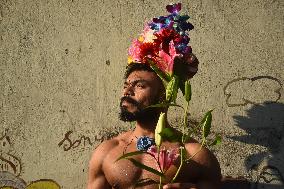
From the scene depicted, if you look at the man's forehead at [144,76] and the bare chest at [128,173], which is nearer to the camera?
the bare chest at [128,173]

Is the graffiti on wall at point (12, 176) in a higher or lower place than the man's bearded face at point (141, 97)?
lower

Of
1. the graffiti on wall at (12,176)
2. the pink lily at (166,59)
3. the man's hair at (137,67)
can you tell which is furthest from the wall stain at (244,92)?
the graffiti on wall at (12,176)

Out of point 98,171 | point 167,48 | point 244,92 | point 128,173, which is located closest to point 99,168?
point 98,171

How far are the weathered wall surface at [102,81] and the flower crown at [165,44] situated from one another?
0.73m

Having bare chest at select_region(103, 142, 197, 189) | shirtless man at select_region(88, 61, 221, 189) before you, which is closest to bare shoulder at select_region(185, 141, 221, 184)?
shirtless man at select_region(88, 61, 221, 189)

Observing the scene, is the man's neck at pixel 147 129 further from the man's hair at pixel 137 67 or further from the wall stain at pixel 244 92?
the wall stain at pixel 244 92

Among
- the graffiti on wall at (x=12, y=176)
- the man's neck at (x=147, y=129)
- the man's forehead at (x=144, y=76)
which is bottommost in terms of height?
the graffiti on wall at (x=12, y=176)

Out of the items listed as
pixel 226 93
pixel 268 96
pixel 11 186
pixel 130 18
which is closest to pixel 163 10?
pixel 130 18

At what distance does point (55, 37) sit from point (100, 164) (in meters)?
1.16

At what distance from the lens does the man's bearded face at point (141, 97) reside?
2795 mm

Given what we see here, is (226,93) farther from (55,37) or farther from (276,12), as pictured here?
(55,37)

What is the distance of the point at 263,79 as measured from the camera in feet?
11.1

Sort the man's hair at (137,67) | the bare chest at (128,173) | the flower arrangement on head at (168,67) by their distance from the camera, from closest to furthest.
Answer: the flower arrangement on head at (168,67), the bare chest at (128,173), the man's hair at (137,67)

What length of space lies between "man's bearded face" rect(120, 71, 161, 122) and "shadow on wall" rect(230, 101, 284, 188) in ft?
2.82
